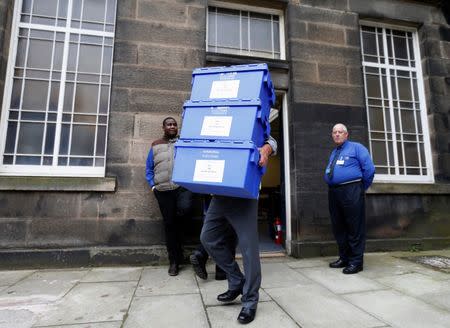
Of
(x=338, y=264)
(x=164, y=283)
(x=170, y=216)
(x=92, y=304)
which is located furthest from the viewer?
(x=338, y=264)

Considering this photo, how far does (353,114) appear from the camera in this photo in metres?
5.38

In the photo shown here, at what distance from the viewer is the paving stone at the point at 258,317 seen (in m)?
2.43

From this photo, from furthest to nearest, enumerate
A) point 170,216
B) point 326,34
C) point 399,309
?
point 326,34, point 170,216, point 399,309

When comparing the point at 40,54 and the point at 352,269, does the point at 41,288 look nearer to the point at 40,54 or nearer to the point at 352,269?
the point at 40,54

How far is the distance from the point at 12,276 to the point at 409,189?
608 centimetres

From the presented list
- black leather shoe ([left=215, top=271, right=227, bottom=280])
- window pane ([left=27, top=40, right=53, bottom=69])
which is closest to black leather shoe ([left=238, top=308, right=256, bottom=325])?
black leather shoe ([left=215, top=271, right=227, bottom=280])

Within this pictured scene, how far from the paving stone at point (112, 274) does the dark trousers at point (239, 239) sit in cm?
146

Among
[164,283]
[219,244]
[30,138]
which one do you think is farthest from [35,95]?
[219,244]

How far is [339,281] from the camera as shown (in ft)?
11.6

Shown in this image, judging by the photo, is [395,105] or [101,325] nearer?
[101,325]

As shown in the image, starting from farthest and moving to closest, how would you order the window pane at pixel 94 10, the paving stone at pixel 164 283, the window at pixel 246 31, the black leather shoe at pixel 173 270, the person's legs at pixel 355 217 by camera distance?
1. the window at pixel 246 31
2. the window pane at pixel 94 10
3. the person's legs at pixel 355 217
4. the black leather shoe at pixel 173 270
5. the paving stone at pixel 164 283

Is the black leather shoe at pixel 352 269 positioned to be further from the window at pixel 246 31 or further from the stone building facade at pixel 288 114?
the window at pixel 246 31

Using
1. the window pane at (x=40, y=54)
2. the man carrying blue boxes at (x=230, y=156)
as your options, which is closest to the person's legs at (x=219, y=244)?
the man carrying blue boxes at (x=230, y=156)

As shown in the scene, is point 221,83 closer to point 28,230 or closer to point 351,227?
point 351,227
